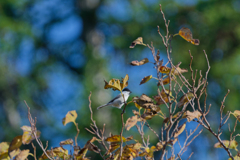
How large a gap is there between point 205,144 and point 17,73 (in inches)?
206

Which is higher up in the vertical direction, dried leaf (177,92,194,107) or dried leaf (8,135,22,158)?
dried leaf (177,92,194,107)

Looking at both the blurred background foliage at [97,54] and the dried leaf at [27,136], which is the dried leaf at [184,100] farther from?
the blurred background foliage at [97,54]

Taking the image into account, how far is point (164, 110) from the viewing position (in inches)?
229

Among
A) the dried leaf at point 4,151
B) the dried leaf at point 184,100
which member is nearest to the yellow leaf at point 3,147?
the dried leaf at point 4,151

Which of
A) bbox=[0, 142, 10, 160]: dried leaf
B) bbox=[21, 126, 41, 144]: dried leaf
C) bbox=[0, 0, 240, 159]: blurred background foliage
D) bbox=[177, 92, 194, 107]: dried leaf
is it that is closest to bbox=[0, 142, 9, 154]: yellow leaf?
bbox=[0, 142, 10, 160]: dried leaf

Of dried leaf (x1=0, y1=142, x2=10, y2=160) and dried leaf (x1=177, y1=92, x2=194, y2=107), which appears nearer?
dried leaf (x1=177, y1=92, x2=194, y2=107)

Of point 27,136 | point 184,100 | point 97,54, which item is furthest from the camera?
point 97,54

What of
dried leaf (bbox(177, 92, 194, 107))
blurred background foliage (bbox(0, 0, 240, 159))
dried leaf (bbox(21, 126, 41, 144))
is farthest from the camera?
blurred background foliage (bbox(0, 0, 240, 159))

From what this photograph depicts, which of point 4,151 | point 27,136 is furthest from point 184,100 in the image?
point 4,151

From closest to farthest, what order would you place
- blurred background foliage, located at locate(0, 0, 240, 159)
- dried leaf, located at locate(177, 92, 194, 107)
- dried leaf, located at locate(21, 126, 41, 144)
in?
dried leaf, located at locate(177, 92, 194, 107), dried leaf, located at locate(21, 126, 41, 144), blurred background foliage, located at locate(0, 0, 240, 159)

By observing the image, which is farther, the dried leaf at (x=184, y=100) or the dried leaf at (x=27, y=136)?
the dried leaf at (x=27, y=136)

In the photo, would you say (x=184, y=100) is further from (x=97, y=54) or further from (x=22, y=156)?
(x=97, y=54)

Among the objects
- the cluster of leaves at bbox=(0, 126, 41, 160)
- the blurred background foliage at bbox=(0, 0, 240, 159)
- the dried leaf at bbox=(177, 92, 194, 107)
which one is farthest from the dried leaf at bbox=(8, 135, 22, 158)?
the blurred background foliage at bbox=(0, 0, 240, 159)

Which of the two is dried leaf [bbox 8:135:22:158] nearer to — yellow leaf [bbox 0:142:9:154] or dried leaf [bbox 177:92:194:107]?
yellow leaf [bbox 0:142:9:154]
